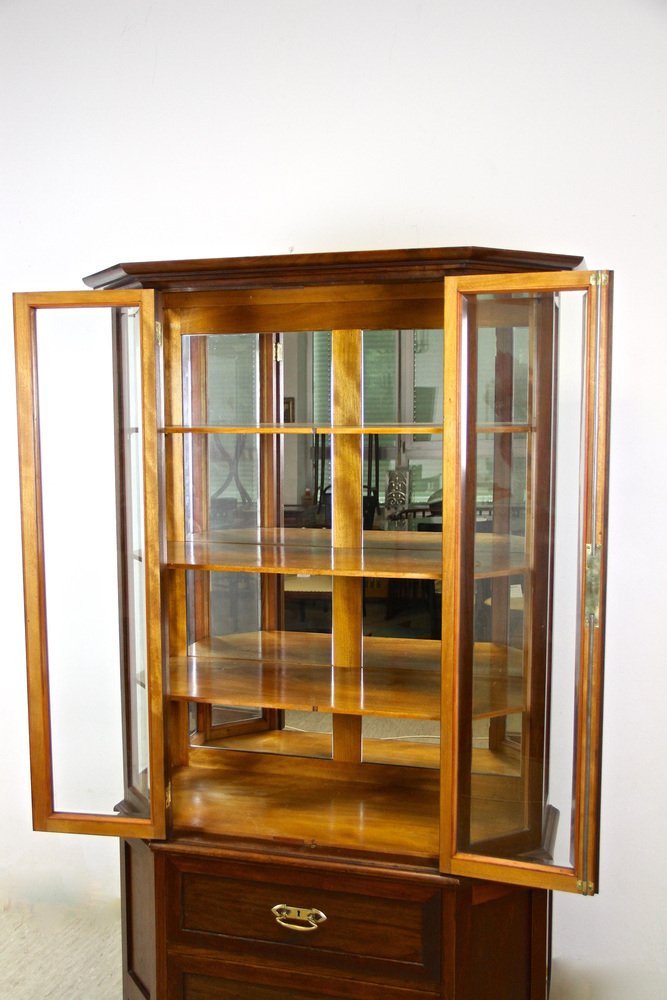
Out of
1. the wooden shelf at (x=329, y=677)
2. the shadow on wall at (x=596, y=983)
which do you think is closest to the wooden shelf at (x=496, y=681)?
the wooden shelf at (x=329, y=677)

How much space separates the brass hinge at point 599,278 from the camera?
5.09 feet

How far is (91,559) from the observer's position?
1931 mm

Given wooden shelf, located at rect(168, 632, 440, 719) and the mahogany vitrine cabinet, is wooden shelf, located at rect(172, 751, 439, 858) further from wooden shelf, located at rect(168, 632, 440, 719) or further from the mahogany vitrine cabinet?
wooden shelf, located at rect(168, 632, 440, 719)

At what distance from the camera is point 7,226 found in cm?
261

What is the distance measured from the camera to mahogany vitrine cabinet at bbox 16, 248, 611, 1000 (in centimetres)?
169

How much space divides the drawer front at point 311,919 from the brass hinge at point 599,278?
3.93 ft

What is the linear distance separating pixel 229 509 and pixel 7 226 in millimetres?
1170

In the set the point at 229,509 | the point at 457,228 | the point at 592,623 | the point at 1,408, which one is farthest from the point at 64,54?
the point at 592,623

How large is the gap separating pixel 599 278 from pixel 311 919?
139 centimetres

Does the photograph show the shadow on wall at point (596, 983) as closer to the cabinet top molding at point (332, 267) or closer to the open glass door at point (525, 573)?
the open glass door at point (525, 573)

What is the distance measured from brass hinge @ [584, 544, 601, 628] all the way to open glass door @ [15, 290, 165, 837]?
0.86 meters

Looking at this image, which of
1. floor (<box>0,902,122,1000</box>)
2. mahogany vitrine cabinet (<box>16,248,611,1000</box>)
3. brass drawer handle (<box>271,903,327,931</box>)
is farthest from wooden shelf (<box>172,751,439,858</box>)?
floor (<box>0,902,122,1000</box>)

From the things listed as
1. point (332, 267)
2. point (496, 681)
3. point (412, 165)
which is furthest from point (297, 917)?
point (412, 165)

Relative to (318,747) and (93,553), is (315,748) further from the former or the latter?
(93,553)
